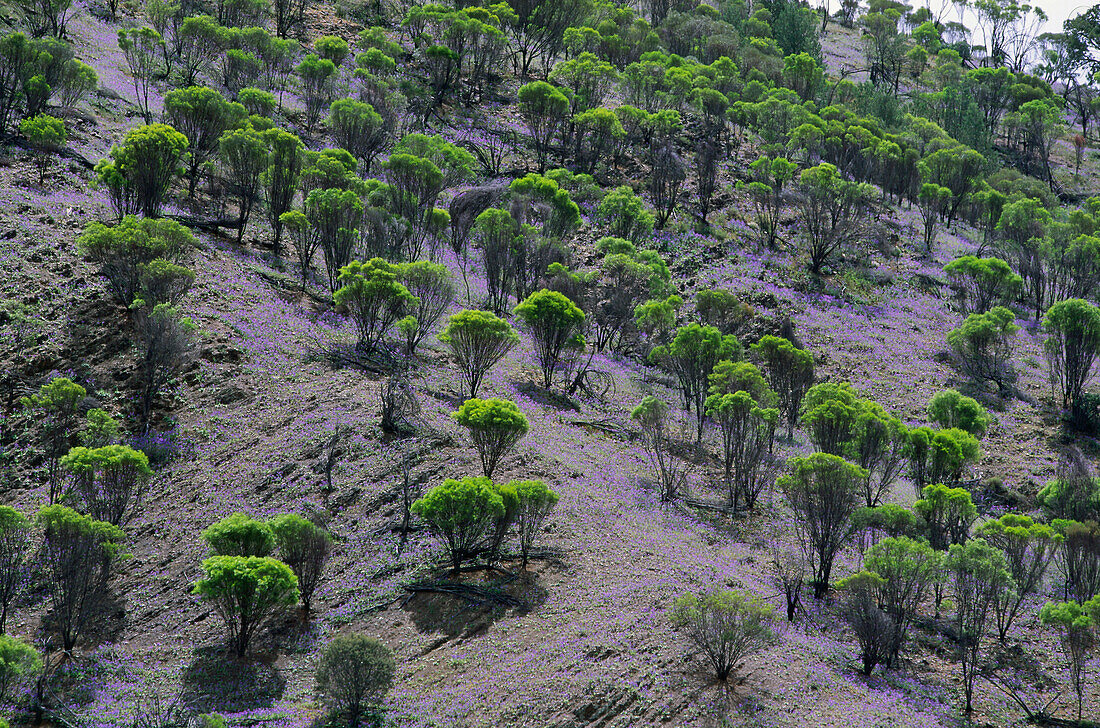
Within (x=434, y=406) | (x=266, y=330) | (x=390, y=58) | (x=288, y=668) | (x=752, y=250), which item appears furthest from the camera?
(x=390, y=58)

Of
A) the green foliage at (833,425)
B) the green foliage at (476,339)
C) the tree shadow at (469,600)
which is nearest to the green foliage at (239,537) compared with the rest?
the tree shadow at (469,600)

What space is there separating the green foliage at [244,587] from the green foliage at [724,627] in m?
10.1

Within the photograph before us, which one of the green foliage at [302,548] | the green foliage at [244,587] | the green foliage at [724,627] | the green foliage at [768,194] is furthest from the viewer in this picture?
the green foliage at [768,194]

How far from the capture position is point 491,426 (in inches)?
1042

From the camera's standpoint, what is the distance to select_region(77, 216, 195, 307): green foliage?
31797 millimetres

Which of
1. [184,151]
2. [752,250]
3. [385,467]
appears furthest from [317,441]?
[752,250]

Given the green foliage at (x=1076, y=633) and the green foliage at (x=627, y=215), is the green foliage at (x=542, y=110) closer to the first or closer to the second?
the green foliage at (x=627, y=215)

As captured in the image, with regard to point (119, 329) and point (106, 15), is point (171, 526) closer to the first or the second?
point (119, 329)

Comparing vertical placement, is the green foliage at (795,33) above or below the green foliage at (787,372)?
above

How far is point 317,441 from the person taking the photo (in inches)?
1136

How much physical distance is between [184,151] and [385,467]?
21.8 m

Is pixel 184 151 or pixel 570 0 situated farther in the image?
pixel 570 0

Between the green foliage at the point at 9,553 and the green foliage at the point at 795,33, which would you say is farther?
the green foliage at the point at 795,33

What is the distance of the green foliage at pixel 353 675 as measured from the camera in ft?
62.8
